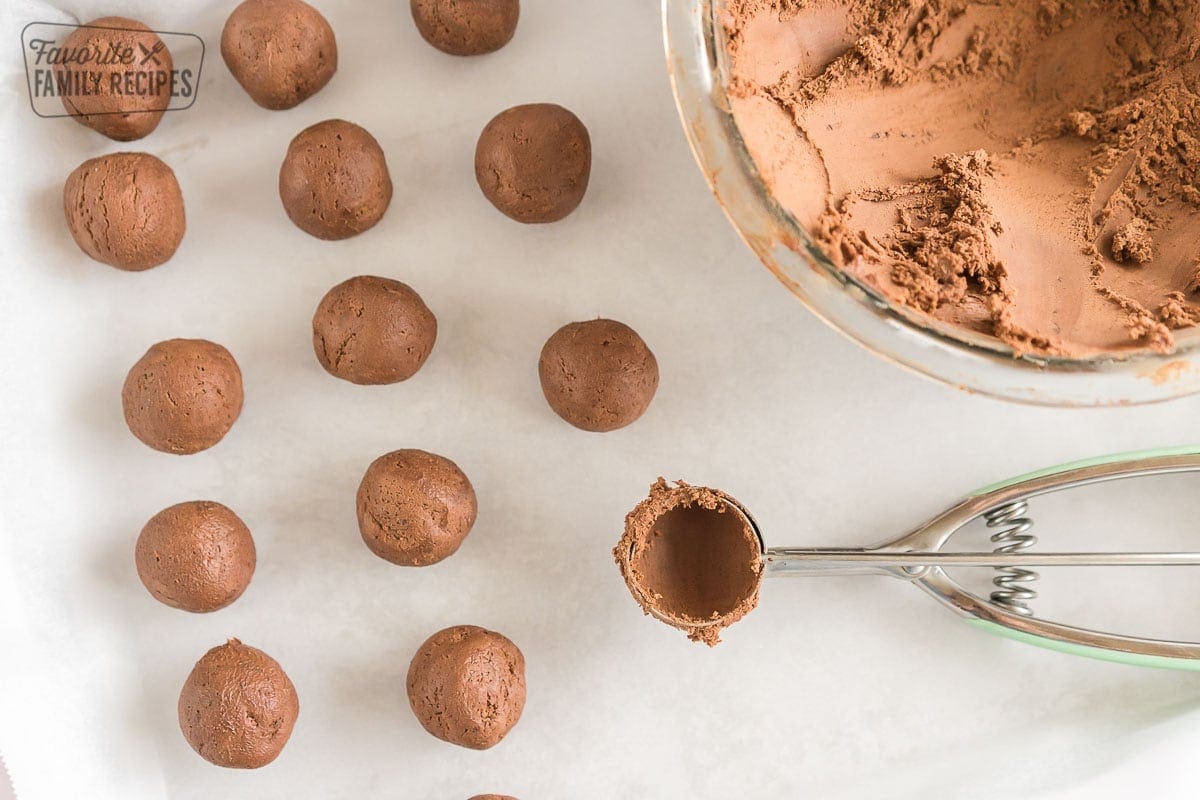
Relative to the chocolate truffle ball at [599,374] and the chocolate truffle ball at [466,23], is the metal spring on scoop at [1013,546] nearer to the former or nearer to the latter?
the chocolate truffle ball at [599,374]

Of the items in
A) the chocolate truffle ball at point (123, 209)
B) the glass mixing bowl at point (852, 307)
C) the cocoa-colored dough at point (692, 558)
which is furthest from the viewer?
the chocolate truffle ball at point (123, 209)

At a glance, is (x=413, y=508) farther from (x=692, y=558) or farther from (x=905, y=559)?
(x=905, y=559)

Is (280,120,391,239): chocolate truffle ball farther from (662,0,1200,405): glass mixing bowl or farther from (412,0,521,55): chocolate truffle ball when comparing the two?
(662,0,1200,405): glass mixing bowl

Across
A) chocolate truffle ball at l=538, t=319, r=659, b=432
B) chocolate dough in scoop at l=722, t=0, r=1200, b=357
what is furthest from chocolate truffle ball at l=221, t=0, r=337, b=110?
chocolate dough in scoop at l=722, t=0, r=1200, b=357

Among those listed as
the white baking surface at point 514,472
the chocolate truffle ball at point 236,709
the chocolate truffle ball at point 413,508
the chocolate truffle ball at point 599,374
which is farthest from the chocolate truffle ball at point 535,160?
the chocolate truffle ball at point 236,709

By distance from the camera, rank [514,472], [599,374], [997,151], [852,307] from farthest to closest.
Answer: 1. [514,472]
2. [599,374]
3. [997,151]
4. [852,307]

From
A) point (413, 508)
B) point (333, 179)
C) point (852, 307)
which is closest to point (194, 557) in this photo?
point (413, 508)

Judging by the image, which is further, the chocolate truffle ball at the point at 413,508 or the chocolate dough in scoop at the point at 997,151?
the chocolate truffle ball at the point at 413,508
